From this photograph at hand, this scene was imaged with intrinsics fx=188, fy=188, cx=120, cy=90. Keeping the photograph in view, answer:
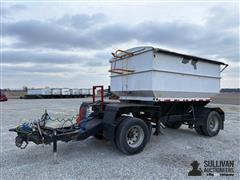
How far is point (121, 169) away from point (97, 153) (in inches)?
43.6

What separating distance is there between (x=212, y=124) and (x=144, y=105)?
10.3ft

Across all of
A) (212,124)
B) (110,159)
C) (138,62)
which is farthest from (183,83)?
(110,159)

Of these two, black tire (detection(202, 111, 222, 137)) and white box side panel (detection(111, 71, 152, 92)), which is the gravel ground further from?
white box side panel (detection(111, 71, 152, 92))

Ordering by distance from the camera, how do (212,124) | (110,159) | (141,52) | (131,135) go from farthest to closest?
(212,124) → (141,52) → (131,135) → (110,159)

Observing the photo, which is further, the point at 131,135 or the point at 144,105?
the point at 144,105

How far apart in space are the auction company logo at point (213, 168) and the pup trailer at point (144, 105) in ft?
4.36

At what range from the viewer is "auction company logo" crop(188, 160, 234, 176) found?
359 cm

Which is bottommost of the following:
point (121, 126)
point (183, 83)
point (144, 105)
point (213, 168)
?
point (213, 168)

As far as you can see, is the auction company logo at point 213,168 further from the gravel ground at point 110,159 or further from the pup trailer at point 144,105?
the pup trailer at point 144,105

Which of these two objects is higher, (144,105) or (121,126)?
(144,105)

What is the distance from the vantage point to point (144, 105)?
5.02 metres

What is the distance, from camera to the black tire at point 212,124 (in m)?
6.30

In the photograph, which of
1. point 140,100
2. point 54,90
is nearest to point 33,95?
point 54,90

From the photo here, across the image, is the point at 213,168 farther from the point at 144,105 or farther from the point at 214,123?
the point at 214,123
